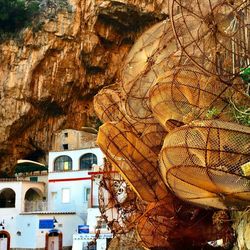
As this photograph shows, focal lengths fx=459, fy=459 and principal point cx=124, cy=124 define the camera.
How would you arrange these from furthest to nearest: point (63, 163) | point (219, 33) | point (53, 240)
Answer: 1. point (63, 163)
2. point (53, 240)
3. point (219, 33)

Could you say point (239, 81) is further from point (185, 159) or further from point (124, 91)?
point (124, 91)

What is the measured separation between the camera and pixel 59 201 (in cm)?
Answer: 2236

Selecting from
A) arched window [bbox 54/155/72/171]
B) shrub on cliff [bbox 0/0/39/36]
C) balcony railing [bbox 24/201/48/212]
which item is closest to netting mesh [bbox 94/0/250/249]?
arched window [bbox 54/155/72/171]

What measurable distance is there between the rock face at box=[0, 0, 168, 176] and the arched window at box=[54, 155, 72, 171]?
3.68 meters

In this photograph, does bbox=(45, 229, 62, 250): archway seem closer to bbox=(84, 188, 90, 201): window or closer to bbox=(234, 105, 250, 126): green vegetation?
bbox=(84, 188, 90, 201): window

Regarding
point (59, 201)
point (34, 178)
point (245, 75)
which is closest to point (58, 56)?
point (34, 178)

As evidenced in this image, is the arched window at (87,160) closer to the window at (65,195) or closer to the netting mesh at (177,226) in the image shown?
the window at (65,195)

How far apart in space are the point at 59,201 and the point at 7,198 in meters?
3.59

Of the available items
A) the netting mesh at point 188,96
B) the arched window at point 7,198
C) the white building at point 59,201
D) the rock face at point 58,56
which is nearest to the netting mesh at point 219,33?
the netting mesh at point 188,96

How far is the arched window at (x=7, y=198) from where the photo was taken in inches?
918

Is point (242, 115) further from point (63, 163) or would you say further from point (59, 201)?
point (63, 163)

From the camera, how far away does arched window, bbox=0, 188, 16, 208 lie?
918 inches

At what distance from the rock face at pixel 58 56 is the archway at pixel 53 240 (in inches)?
297

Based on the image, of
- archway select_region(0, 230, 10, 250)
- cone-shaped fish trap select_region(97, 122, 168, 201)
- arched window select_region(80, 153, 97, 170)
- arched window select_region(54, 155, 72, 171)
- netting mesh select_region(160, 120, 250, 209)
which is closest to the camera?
netting mesh select_region(160, 120, 250, 209)
